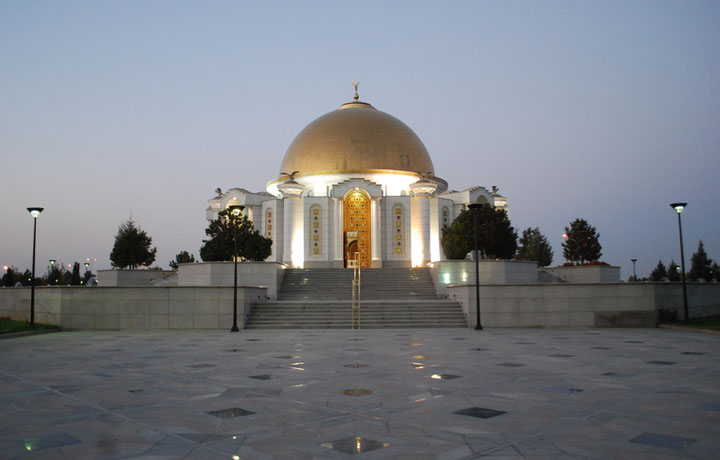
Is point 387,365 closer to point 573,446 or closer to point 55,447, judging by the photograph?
point 573,446

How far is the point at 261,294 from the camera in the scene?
2516 centimetres

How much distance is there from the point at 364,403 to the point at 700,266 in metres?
78.2

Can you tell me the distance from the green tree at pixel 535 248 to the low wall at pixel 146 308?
45303 millimetres

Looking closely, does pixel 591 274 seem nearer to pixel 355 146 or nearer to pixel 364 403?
pixel 355 146

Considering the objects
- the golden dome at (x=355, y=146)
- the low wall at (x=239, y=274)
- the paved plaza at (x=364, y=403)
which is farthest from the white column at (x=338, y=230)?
the paved plaza at (x=364, y=403)

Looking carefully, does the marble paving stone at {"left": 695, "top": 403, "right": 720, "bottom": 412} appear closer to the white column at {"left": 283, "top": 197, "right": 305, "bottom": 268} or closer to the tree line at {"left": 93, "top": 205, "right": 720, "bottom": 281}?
the tree line at {"left": 93, "top": 205, "right": 720, "bottom": 281}

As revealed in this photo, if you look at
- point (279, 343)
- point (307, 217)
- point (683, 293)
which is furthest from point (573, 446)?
point (307, 217)

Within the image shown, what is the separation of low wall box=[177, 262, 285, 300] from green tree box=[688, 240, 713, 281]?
186ft

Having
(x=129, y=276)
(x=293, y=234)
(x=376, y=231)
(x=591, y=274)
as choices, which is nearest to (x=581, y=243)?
(x=591, y=274)

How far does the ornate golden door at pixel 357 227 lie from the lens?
41.4 metres

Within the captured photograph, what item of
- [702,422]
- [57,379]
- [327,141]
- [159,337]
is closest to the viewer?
[702,422]

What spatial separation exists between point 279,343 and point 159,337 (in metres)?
4.84

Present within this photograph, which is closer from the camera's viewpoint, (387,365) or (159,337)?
(387,365)

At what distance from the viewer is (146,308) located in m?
21.4
